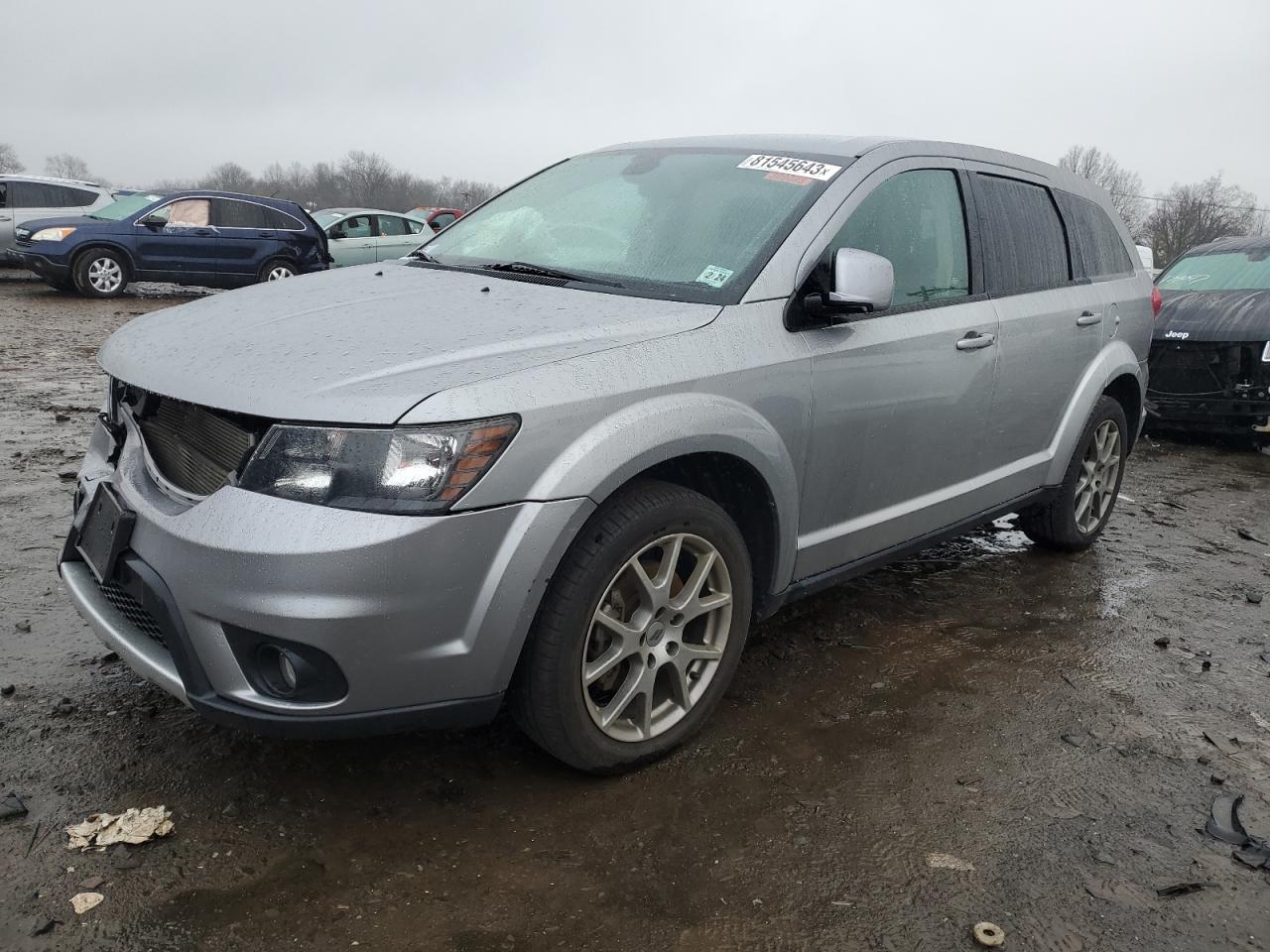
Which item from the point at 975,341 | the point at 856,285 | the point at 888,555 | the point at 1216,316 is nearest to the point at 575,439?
the point at 856,285

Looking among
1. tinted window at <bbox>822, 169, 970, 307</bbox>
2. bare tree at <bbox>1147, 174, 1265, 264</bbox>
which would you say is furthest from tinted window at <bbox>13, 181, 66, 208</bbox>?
bare tree at <bbox>1147, 174, 1265, 264</bbox>

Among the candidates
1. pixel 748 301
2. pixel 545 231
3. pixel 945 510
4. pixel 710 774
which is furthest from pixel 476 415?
pixel 945 510

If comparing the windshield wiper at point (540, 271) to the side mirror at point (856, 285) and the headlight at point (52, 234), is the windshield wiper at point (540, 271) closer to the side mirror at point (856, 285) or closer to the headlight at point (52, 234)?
the side mirror at point (856, 285)

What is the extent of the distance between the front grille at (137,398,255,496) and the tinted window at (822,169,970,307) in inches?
69.2

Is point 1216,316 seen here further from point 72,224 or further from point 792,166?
point 72,224

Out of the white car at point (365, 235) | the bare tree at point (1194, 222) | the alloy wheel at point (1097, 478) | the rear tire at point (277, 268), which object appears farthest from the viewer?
the bare tree at point (1194, 222)

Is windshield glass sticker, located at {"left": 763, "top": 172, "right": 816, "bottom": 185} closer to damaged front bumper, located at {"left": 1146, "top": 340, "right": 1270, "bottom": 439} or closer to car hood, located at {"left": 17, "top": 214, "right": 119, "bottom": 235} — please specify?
damaged front bumper, located at {"left": 1146, "top": 340, "right": 1270, "bottom": 439}

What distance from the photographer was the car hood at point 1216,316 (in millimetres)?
7781

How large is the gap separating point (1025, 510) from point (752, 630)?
173 cm

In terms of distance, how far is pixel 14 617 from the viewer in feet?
12.2

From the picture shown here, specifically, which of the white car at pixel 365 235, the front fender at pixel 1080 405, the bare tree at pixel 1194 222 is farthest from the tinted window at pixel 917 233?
the bare tree at pixel 1194 222

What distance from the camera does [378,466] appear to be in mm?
2285

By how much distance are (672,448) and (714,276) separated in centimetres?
67

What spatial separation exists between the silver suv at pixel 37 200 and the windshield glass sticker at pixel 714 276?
1528cm
